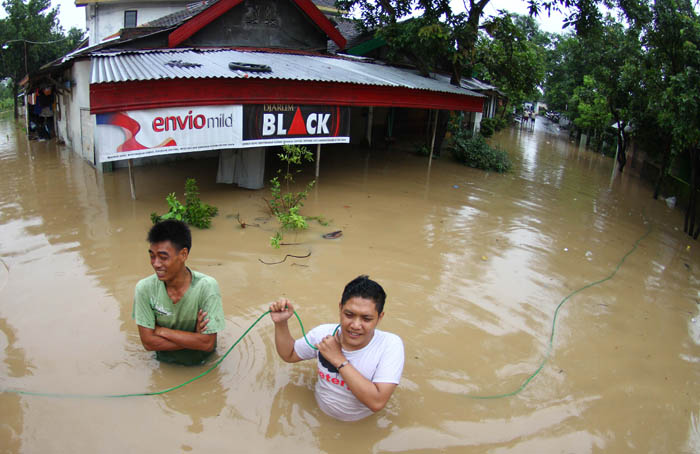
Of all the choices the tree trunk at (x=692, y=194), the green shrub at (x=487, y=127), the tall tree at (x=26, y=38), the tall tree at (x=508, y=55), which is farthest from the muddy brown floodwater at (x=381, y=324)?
the tall tree at (x=26, y=38)

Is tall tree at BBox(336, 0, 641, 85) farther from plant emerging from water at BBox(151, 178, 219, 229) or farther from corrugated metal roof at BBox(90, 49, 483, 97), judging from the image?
plant emerging from water at BBox(151, 178, 219, 229)

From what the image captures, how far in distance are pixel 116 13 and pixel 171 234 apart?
21306 mm

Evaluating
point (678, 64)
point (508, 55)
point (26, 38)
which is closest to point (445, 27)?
point (508, 55)

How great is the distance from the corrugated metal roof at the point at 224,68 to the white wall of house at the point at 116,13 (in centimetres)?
1063

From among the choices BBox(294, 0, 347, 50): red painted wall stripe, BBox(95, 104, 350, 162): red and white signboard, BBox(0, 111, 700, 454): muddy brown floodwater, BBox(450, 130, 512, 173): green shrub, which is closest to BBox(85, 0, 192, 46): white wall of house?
BBox(294, 0, 347, 50): red painted wall stripe

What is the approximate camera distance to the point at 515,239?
841 centimetres

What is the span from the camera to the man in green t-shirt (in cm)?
315

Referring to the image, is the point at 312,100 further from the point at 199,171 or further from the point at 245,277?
the point at 245,277

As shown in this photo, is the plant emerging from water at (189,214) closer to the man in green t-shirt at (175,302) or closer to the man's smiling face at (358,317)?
the man in green t-shirt at (175,302)

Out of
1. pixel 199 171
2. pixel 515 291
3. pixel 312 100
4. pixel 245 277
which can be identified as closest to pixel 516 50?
pixel 312 100

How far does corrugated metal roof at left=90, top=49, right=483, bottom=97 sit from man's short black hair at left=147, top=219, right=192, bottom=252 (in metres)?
5.04

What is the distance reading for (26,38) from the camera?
1010 inches

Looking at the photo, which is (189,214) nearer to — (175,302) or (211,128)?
(211,128)

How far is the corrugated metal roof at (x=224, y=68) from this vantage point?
8016mm
